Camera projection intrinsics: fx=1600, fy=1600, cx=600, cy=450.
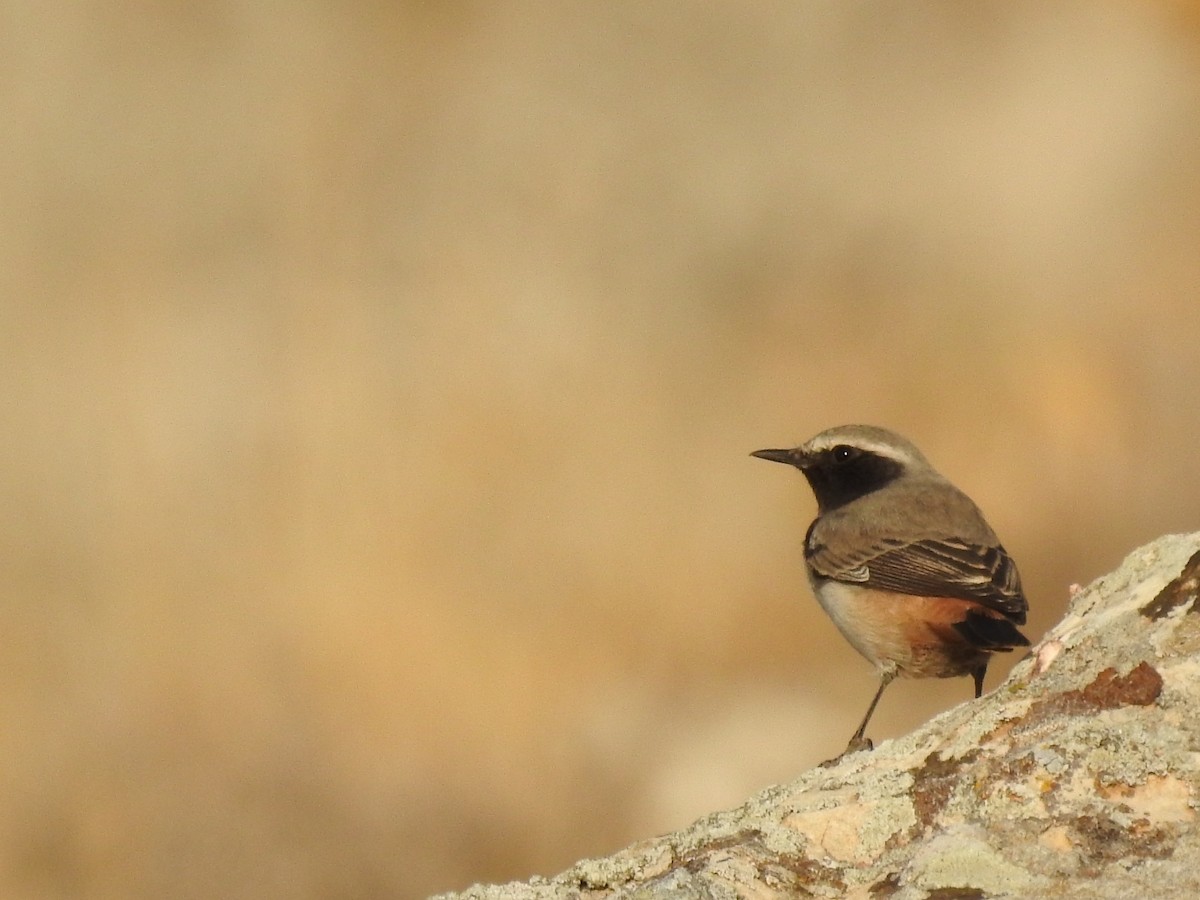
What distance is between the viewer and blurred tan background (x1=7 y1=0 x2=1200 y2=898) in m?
13.0

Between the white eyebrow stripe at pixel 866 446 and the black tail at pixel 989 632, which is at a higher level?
the white eyebrow stripe at pixel 866 446

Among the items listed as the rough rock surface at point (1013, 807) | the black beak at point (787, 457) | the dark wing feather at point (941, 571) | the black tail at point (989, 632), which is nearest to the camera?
the rough rock surface at point (1013, 807)

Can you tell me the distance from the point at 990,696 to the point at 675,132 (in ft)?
36.5

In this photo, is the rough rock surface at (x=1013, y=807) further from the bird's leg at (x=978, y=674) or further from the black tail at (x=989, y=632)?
the bird's leg at (x=978, y=674)

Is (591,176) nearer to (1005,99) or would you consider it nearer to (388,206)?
(388,206)

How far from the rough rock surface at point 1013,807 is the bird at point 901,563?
2.59m

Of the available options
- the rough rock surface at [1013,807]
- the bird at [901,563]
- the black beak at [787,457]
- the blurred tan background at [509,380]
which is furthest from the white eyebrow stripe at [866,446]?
the blurred tan background at [509,380]

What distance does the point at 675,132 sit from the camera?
1480 cm

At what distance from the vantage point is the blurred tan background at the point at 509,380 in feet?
42.5

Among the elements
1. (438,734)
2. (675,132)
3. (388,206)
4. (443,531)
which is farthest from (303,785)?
(675,132)

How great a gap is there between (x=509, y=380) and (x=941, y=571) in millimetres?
7152

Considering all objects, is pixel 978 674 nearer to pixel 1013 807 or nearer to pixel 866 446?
pixel 866 446

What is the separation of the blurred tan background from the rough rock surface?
8927 mm

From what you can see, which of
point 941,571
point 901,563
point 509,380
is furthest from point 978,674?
point 509,380
